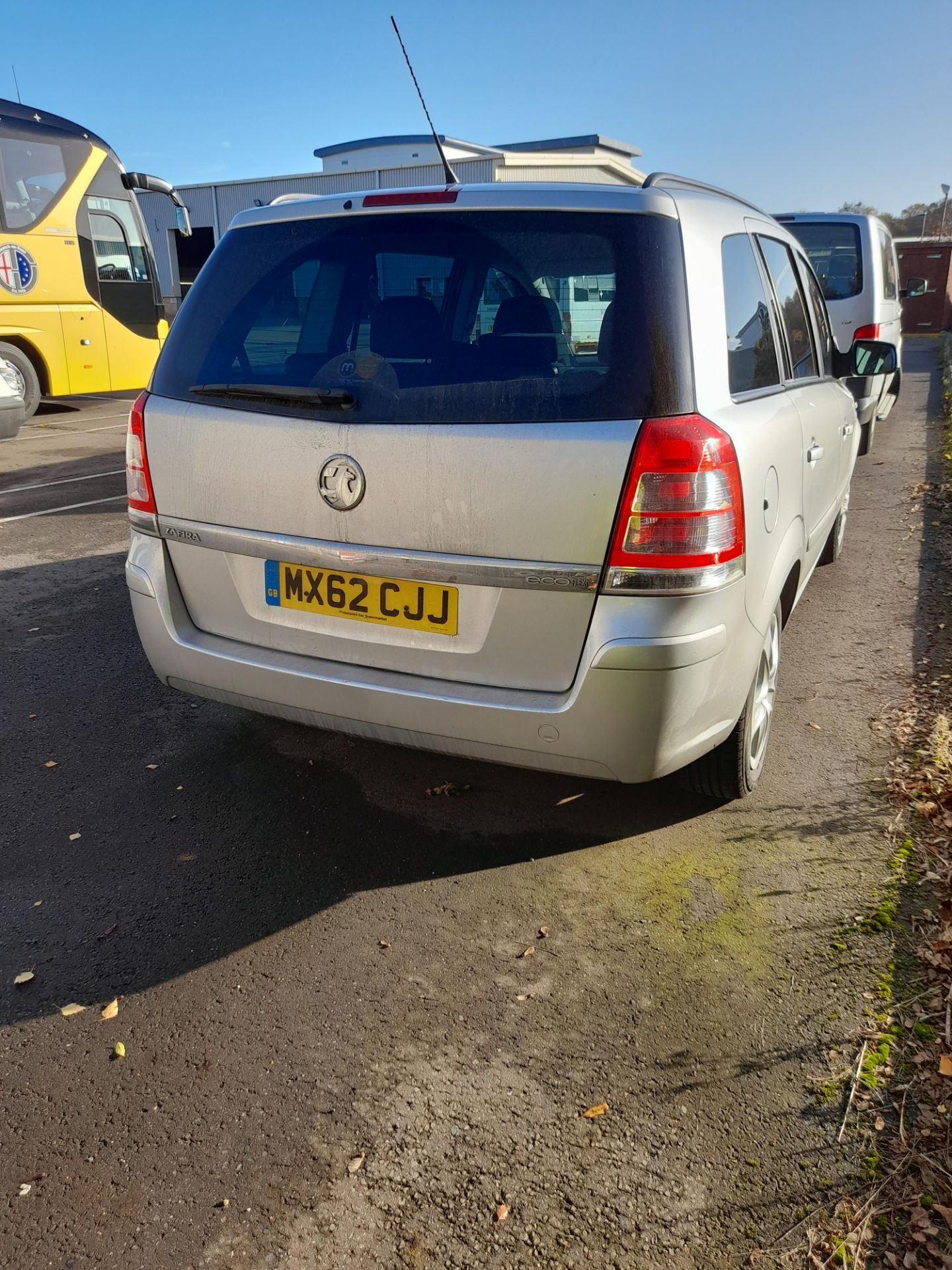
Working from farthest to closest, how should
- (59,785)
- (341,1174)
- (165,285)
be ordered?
(165,285), (59,785), (341,1174)

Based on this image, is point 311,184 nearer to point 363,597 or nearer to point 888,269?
point 888,269

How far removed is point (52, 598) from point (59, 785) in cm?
242

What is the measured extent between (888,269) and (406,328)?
10.3m

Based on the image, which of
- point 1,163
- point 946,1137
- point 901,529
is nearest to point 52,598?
point 946,1137

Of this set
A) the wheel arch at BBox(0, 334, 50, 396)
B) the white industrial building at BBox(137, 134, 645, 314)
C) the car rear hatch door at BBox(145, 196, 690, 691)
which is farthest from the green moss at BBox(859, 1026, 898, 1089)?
the white industrial building at BBox(137, 134, 645, 314)

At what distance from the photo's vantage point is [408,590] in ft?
8.85

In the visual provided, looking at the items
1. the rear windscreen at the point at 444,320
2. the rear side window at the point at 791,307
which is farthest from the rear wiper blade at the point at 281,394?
the rear side window at the point at 791,307

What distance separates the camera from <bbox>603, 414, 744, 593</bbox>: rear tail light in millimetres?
2428

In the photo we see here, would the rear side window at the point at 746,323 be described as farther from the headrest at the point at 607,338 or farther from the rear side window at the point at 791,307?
the headrest at the point at 607,338

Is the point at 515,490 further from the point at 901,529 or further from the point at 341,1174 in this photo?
the point at 901,529

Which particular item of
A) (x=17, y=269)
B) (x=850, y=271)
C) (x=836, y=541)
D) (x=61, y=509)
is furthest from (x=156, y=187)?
(x=836, y=541)

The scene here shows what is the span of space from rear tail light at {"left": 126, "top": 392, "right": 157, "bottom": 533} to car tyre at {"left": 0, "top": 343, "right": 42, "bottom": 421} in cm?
1054

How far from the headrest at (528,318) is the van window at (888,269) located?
9008mm

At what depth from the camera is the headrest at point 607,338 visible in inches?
97.3
